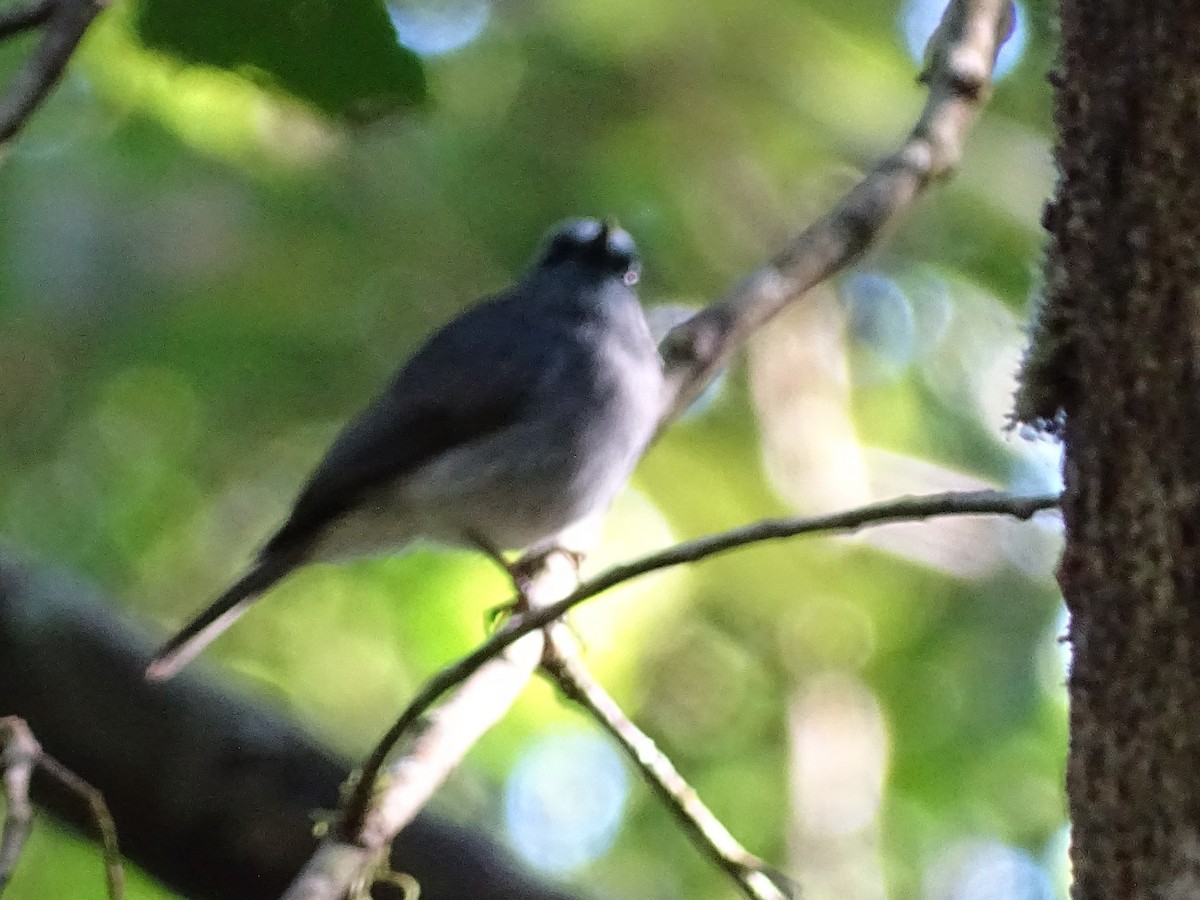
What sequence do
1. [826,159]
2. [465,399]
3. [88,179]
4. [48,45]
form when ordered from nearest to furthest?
[48,45]
[465,399]
[88,179]
[826,159]

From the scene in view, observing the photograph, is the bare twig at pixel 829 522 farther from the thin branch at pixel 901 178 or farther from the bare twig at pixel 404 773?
the thin branch at pixel 901 178

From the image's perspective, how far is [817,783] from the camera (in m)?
4.10

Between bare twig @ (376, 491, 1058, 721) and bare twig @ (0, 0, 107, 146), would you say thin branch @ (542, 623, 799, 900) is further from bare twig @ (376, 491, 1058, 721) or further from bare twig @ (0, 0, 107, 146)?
bare twig @ (0, 0, 107, 146)

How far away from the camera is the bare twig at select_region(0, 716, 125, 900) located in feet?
4.61

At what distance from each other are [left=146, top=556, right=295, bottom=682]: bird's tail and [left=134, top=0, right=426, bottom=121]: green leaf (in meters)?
1.80

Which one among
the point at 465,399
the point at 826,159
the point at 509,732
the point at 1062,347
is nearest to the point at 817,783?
the point at 509,732

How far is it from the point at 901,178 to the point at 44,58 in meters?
1.87

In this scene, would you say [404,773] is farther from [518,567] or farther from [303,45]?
[518,567]

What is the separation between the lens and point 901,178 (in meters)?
2.93

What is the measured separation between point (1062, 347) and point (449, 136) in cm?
365

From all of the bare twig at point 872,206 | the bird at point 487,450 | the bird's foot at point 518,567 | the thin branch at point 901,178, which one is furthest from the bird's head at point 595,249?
the thin branch at point 901,178

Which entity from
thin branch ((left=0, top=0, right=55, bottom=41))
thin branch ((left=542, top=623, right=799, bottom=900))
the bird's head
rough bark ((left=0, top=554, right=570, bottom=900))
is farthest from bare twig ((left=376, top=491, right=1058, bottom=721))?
the bird's head

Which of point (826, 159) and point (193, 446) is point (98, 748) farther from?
point (826, 159)

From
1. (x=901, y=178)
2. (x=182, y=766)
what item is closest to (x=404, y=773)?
(x=182, y=766)
